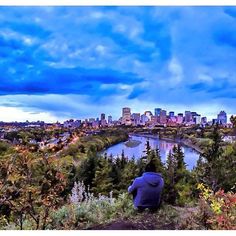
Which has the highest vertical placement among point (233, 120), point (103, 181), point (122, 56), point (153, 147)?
point (122, 56)

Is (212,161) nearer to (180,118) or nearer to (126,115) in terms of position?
(180,118)

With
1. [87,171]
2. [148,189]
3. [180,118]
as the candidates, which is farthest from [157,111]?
[87,171]

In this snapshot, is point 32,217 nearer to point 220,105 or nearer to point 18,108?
point 18,108

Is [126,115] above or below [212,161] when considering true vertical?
above

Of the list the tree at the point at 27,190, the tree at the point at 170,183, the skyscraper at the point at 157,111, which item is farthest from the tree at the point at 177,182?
the tree at the point at 27,190

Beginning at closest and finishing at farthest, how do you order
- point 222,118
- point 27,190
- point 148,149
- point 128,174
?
point 27,190 → point 222,118 → point 128,174 → point 148,149

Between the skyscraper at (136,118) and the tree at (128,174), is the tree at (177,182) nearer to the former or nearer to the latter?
the tree at (128,174)
